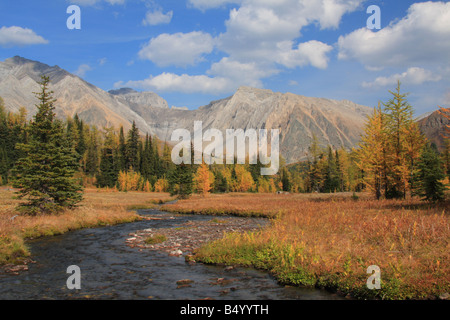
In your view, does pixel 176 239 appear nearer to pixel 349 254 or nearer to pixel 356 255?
pixel 349 254

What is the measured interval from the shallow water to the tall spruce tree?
31.7 ft

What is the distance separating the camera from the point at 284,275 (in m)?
12.2

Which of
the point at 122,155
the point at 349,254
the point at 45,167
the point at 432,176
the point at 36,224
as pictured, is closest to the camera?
the point at 349,254

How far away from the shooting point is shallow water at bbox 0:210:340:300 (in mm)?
10828

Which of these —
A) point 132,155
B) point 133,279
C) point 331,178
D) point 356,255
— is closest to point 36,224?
point 133,279

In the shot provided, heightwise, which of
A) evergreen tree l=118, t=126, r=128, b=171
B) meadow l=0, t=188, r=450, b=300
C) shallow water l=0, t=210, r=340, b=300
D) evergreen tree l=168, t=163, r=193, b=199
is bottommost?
shallow water l=0, t=210, r=340, b=300

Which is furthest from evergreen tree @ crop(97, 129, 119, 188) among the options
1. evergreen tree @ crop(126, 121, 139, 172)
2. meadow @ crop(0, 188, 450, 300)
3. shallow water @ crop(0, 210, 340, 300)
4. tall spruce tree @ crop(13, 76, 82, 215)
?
shallow water @ crop(0, 210, 340, 300)

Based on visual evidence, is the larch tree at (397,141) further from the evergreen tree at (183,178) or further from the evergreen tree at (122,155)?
the evergreen tree at (122,155)

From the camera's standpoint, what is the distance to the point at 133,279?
1281 cm

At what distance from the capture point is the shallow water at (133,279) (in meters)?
10.8

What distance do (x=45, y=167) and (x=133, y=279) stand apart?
774 inches

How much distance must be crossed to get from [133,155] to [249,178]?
5025 cm

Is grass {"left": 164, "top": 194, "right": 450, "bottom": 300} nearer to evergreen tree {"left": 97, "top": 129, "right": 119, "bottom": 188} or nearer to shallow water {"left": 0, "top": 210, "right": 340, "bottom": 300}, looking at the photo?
shallow water {"left": 0, "top": 210, "right": 340, "bottom": 300}

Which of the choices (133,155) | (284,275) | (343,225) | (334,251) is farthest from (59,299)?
(133,155)
